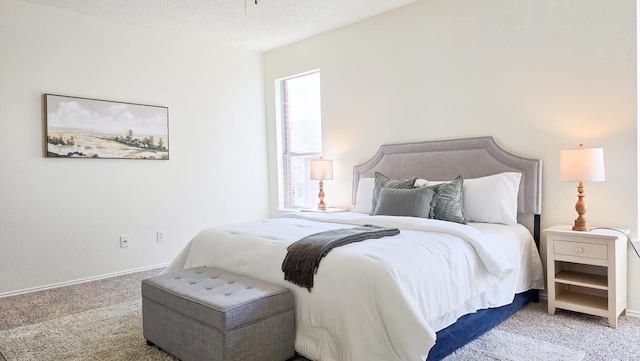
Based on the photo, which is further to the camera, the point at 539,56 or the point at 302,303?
the point at 539,56

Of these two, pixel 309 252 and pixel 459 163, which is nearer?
pixel 309 252

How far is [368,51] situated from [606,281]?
118 inches

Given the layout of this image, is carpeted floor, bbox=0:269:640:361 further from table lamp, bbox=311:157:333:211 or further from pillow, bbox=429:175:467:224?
table lamp, bbox=311:157:333:211

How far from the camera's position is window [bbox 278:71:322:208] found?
5.30 meters

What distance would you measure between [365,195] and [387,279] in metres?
2.19

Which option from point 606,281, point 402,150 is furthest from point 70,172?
point 606,281

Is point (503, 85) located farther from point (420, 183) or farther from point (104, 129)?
point (104, 129)

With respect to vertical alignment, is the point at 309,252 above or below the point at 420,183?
below

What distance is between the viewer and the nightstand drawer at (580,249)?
2.72m

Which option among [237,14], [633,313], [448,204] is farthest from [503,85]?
[237,14]

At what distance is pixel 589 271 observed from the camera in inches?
121

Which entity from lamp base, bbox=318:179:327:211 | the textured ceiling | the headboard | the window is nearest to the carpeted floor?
the headboard

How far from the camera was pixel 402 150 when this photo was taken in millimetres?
4160

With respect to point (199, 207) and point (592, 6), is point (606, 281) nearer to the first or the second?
point (592, 6)
